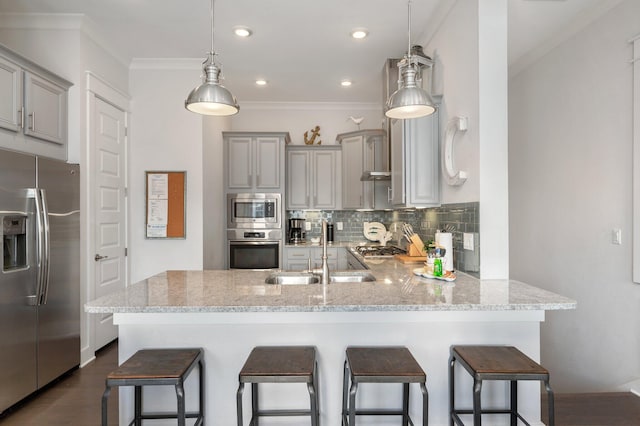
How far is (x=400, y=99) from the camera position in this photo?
1942 mm

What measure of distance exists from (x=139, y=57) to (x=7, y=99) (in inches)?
65.8

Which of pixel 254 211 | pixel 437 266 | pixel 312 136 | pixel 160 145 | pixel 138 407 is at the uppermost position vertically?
pixel 312 136

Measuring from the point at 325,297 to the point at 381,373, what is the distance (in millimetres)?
440

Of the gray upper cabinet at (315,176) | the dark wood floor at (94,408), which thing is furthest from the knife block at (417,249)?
the gray upper cabinet at (315,176)

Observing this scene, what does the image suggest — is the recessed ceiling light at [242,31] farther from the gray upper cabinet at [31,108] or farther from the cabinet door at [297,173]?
the cabinet door at [297,173]

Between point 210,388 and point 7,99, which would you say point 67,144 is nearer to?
point 7,99

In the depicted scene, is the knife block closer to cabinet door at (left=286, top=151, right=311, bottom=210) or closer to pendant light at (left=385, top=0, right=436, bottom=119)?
pendant light at (left=385, top=0, right=436, bottom=119)

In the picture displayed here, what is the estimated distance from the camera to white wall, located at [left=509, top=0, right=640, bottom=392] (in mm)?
2598

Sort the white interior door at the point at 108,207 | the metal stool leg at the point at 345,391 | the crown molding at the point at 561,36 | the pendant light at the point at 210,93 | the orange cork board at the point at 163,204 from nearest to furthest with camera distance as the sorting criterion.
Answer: the metal stool leg at the point at 345,391 < the pendant light at the point at 210,93 < the crown molding at the point at 561,36 < the white interior door at the point at 108,207 < the orange cork board at the point at 163,204

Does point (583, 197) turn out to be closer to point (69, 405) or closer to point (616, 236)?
point (616, 236)

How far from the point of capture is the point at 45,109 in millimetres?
2770

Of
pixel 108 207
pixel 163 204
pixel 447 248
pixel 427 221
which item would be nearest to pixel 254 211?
pixel 163 204

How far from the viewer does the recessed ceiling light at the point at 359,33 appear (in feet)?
10.6

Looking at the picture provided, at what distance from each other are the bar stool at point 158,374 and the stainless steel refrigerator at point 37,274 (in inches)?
45.8
